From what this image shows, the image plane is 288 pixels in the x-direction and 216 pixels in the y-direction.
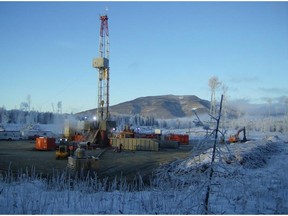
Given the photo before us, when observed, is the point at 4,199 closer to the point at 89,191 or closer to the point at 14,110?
the point at 89,191

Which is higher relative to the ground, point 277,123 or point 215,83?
point 215,83

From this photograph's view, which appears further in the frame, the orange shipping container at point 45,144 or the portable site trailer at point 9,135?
the portable site trailer at point 9,135

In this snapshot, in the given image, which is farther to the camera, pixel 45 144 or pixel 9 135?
pixel 9 135

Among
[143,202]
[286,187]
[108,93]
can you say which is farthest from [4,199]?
[108,93]

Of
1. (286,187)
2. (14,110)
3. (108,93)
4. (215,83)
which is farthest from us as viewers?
(14,110)

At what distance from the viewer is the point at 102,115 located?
38.8 m

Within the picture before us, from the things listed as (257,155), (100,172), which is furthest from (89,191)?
(257,155)

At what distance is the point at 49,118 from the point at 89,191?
138 meters

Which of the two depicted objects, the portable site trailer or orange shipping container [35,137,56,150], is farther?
the portable site trailer

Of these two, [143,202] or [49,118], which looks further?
[49,118]

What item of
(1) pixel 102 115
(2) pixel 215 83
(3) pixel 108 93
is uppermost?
(2) pixel 215 83

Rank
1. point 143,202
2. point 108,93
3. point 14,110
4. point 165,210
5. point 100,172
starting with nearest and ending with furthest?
point 165,210
point 143,202
point 100,172
point 108,93
point 14,110

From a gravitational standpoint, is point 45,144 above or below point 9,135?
below

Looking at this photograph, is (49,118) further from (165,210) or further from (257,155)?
(165,210)
